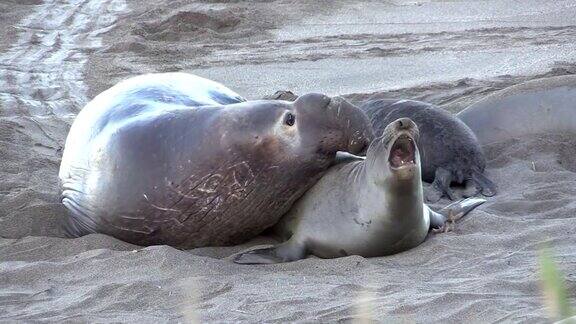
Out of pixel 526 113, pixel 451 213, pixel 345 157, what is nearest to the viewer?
pixel 345 157

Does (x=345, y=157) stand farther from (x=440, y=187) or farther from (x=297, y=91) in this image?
(x=297, y=91)

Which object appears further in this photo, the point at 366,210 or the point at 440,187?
the point at 440,187

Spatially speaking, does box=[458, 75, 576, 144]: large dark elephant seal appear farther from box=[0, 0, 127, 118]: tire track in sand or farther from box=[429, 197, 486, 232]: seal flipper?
box=[0, 0, 127, 118]: tire track in sand

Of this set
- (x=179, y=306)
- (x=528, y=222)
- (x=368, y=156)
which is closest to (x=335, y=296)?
(x=179, y=306)

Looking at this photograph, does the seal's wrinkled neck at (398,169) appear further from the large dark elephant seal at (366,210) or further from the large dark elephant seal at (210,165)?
the large dark elephant seal at (210,165)

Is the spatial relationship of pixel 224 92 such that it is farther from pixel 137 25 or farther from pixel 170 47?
pixel 137 25

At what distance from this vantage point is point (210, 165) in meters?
4.82

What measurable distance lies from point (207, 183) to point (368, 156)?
716 mm

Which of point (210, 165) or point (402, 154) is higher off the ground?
point (402, 154)

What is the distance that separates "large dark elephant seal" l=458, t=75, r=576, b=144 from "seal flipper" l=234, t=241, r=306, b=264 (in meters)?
2.37

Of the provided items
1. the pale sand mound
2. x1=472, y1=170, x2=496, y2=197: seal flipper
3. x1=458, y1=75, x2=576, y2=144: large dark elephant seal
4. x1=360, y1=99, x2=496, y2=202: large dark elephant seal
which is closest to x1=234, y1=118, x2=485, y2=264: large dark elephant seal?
the pale sand mound

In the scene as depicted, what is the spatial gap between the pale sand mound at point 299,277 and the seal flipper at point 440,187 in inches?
14.4

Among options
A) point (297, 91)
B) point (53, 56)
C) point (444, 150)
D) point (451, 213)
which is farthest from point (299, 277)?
point (53, 56)

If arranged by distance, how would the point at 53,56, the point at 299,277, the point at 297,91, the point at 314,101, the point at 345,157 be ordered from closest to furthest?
1. the point at 299,277
2. the point at 314,101
3. the point at 345,157
4. the point at 297,91
5. the point at 53,56
